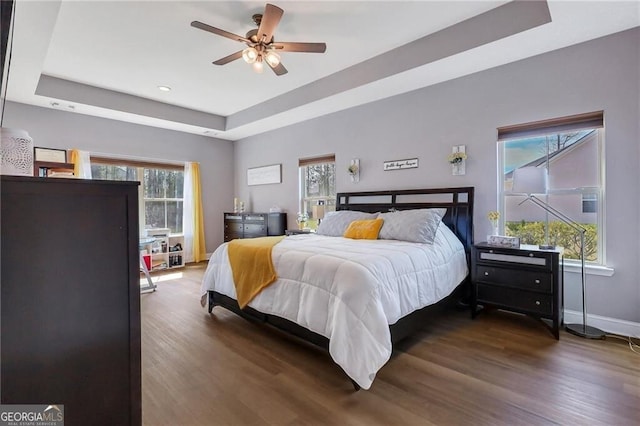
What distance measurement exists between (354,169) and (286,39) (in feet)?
6.56

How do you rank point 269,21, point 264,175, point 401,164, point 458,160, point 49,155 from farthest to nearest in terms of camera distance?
point 264,175
point 401,164
point 458,160
point 49,155
point 269,21

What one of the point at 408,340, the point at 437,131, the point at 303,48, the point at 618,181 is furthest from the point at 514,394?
the point at 303,48

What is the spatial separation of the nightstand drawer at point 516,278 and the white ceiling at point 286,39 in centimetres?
214

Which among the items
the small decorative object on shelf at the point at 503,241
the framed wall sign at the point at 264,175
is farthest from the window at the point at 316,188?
the small decorative object on shelf at the point at 503,241

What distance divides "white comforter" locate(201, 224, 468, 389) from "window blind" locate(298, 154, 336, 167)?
7.78 ft

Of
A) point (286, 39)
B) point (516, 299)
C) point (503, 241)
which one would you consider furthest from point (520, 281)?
point (286, 39)

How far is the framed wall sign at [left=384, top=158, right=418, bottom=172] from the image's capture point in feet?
12.9

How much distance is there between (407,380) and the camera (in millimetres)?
1992

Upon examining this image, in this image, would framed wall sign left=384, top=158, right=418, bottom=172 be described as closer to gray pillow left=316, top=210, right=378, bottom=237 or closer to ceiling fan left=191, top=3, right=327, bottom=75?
gray pillow left=316, top=210, right=378, bottom=237

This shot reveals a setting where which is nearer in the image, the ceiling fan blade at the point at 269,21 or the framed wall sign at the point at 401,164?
the ceiling fan blade at the point at 269,21

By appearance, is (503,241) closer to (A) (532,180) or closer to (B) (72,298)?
(A) (532,180)

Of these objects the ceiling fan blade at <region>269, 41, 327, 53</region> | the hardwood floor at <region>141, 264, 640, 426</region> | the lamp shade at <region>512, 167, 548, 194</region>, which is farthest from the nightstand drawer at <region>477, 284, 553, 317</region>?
the ceiling fan blade at <region>269, 41, 327, 53</region>

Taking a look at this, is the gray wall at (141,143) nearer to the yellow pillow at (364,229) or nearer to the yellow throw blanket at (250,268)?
the yellow throw blanket at (250,268)

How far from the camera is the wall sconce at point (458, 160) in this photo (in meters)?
3.50
